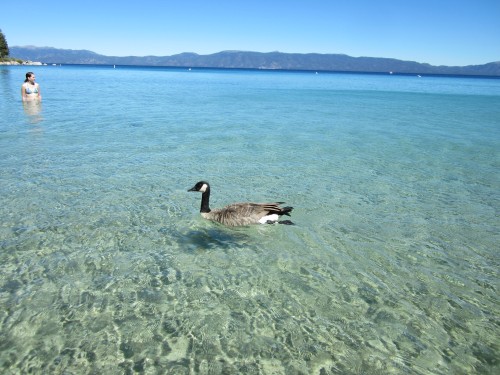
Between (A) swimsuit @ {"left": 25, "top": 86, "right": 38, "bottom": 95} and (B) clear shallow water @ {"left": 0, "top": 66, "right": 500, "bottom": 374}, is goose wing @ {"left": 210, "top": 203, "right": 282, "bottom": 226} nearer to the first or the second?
(B) clear shallow water @ {"left": 0, "top": 66, "right": 500, "bottom": 374}

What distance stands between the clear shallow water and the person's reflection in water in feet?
22.4

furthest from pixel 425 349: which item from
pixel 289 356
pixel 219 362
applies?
pixel 219 362

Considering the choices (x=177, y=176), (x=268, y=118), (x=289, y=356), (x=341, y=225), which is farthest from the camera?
(x=268, y=118)

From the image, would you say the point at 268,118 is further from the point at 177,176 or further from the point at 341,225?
the point at 341,225

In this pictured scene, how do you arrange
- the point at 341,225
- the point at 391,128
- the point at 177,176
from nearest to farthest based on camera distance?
the point at 341,225 < the point at 177,176 < the point at 391,128

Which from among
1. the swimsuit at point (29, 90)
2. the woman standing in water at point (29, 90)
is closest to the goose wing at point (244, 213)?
the woman standing in water at point (29, 90)

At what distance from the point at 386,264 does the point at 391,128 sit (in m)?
20.8

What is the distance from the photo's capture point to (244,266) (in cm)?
729

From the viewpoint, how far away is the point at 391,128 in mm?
25859

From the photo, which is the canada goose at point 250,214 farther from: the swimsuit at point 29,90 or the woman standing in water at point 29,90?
the swimsuit at point 29,90

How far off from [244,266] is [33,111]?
978 inches

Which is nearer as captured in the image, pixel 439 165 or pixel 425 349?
Result: pixel 425 349

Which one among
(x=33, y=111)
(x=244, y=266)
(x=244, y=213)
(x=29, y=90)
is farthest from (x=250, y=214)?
(x=29, y=90)

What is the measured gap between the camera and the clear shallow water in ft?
16.6
